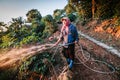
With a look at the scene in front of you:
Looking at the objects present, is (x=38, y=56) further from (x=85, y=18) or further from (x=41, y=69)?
(x=85, y=18)

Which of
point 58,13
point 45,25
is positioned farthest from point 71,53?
point 58,13

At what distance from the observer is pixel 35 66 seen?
802 centimetres

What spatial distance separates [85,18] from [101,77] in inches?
575

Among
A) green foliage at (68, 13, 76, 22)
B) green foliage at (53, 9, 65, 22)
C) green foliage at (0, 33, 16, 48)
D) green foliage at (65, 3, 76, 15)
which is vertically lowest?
green foliage at (0, 33, 16, 48)

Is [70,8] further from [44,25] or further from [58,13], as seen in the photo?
[44,25]

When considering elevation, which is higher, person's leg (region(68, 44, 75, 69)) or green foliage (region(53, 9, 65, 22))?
green foliage (region(53, 9, 65, 22))

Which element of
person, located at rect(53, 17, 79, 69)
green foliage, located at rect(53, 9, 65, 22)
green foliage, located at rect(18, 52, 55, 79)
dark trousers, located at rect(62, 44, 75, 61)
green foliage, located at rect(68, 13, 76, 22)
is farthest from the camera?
green foliage, located at rect(53, 9, 65, 22)

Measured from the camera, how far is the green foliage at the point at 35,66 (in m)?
7.75

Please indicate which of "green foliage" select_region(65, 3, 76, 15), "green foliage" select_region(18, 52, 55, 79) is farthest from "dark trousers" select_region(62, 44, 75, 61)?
"green foliage" select_region(65, 3, 76, 15)

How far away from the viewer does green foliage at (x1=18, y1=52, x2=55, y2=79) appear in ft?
25.4

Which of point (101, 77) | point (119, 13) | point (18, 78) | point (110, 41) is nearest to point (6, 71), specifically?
point (18, 78)

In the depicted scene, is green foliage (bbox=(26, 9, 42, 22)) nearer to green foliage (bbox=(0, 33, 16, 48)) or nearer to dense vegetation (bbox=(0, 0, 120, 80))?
dense vegetation (bbox=(0, 0, 120, 80))

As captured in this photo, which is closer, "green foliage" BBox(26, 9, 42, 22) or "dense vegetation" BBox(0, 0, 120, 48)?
"dense vegetation" BBox(0, 0, 120, 48)

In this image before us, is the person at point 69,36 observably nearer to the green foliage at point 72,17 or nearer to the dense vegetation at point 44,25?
the dense vegetation at point 44,25
